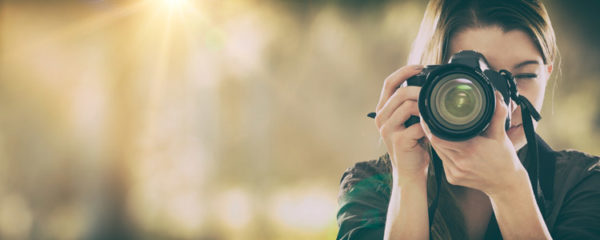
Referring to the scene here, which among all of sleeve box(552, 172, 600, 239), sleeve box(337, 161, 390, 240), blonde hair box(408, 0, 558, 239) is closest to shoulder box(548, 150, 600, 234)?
sleeve box(552, 172, 600, 239)

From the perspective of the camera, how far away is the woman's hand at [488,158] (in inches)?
17.6

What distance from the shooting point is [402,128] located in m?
0.50

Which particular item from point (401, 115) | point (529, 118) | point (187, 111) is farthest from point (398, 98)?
point (187, 111)

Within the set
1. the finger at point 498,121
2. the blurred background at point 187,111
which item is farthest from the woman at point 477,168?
the blurred background at point 187,111

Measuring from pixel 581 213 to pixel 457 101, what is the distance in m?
0.26

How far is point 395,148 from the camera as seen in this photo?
0.51 metres

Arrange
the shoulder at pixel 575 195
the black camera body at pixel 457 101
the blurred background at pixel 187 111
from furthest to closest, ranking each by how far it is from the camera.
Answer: the blurred background at pixel 187 111 < the shoulder at pixel 575 195 < the black camera body at pixel 457 101

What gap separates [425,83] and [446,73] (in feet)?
0.08

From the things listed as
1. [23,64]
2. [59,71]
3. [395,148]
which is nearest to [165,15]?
[59,71]

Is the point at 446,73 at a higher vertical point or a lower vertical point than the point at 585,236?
higher

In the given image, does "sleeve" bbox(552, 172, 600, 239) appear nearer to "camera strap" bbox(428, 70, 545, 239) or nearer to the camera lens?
"camera strap" bbox(428, 70, 545, 239)

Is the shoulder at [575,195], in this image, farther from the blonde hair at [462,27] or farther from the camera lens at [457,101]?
the camera lens at [457,101]

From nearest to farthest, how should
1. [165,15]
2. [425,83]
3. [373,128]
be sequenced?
[425,83], [373,128], [165,15]

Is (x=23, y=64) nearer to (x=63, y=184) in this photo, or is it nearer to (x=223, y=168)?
(x=63, y=184)
